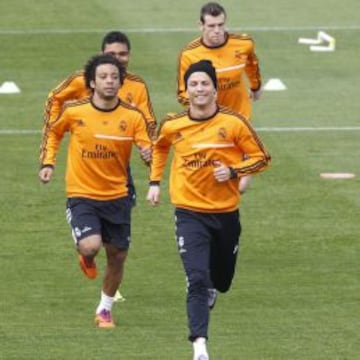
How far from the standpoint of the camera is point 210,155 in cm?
1463

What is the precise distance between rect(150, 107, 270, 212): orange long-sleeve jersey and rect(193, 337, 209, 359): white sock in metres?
1.20

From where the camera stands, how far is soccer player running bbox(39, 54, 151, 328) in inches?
613

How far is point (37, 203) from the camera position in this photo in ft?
69.9

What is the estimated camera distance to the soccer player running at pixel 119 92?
54.0 ft

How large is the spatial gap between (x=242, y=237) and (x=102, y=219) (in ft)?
12.8

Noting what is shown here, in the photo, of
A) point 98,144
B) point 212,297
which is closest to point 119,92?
point 98,144

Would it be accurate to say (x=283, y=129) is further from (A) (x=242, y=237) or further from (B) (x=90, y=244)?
(B) (x=90, y=244)

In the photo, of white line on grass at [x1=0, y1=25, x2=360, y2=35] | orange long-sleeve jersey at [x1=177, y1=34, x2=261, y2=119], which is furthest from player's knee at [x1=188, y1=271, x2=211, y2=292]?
white line on grass at [x1=0, y1=25, x2=360, y2=35]

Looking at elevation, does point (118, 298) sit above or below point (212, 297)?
below

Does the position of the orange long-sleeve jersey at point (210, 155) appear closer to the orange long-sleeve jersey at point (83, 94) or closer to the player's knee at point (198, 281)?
the player's knee at point (198, 281)

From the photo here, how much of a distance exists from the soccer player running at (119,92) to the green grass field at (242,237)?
1.04 m

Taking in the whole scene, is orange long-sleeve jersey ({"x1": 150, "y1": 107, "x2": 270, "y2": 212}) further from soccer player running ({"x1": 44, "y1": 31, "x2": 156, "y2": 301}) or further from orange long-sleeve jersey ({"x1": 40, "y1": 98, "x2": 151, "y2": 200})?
soccer player running ({"x1": 44, "y1": 31, "x2": 156, "y2": 301})

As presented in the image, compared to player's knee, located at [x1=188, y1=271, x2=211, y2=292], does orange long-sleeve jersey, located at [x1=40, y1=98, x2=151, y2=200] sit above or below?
above

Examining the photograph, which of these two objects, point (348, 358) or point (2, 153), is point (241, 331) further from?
point (2, 153)
